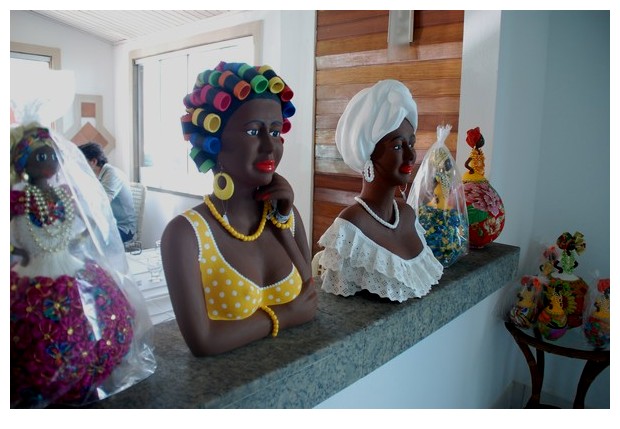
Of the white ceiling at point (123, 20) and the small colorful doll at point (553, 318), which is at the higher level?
the white ceiling at point (123, 20)

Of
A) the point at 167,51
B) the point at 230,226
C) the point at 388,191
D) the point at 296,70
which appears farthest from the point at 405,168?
the point at 167,51

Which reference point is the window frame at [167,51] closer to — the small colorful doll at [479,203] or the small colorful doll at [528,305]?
the small colorful doll at [479,203]

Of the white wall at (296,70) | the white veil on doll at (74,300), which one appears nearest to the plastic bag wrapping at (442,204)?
the white veil on doll at (74,300)

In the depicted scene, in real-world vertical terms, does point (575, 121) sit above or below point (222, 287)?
above

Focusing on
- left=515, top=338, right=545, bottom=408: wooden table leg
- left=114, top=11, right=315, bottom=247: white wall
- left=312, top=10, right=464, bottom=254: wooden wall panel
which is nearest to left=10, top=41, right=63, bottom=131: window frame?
left=114, top=11, right=315, bottom=247: white wall

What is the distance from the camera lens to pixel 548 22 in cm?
194

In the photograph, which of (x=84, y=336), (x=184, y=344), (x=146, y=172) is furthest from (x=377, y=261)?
(x=146, y=172)

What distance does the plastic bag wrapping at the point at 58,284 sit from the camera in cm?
56

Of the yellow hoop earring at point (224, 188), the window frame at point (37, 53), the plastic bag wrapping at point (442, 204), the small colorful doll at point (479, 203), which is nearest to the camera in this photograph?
the yellow hoop earring at point (224, 188)

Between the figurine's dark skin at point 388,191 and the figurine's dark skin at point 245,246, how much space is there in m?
0.21

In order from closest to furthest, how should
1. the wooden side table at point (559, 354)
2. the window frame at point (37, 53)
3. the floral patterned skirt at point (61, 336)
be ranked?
the floral patterned skirt at point (61, 336) → the wooden side table at point (559, 354) → the window frame at point (37, 53)

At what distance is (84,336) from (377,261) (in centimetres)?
63
